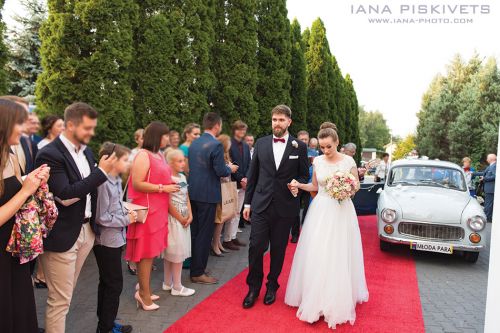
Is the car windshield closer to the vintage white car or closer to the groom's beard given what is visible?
the vintage white car

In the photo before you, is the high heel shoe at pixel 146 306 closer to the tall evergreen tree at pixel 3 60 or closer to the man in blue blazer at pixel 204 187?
the man in blue blazer at pixel 204 187

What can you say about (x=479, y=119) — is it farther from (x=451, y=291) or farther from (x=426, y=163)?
(x=451, y=291)

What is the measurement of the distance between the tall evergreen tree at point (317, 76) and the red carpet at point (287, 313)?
15460 millimetres

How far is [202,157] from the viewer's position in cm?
582

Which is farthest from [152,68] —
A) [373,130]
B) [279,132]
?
[373,130]

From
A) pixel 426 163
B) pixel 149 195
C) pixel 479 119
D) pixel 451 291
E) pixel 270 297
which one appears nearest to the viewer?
pixel 149 195

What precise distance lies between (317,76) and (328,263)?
61.1 ft

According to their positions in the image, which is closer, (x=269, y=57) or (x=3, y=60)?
(x=3, y=60)

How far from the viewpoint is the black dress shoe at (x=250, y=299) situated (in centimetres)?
496

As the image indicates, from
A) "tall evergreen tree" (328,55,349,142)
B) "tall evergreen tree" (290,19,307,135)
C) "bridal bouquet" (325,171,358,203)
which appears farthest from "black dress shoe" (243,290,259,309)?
"tall evergreen tree" (328,55,349,142)

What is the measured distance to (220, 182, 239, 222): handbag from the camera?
22.4ft

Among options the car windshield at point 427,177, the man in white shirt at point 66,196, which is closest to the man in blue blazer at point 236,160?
the car windshield at point 427,177

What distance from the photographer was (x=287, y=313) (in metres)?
4.83

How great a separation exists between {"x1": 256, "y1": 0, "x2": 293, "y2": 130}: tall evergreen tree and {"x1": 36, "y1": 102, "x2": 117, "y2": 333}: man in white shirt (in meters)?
11.3
